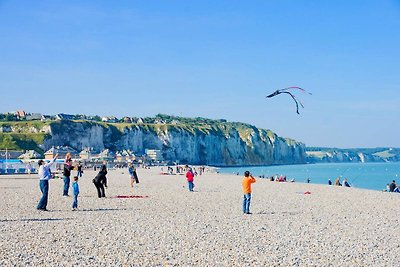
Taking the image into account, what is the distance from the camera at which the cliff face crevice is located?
5404 inches

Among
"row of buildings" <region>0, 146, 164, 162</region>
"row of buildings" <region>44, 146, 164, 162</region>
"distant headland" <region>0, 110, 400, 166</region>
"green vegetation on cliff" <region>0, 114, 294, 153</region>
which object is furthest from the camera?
"distant headland" <region>0, 110, 400, 166</region>

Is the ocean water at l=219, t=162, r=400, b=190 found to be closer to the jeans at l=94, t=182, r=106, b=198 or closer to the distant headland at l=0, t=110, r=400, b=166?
the distant headland at l=0, t=110, r=400, b=166

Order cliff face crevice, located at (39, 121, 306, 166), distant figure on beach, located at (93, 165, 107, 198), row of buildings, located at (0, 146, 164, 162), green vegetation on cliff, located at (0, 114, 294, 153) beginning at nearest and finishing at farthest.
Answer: distant figure on beach, located at (93, 165, 107, 198) → row of buildings, located at (0, 146, 164, 162) → green vegetation on cliff, located at (0, 114, 294, 153) → cliff face crevice, located at (39, 121, 306, 166)

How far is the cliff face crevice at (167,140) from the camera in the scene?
137 m

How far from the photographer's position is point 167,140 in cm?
16212

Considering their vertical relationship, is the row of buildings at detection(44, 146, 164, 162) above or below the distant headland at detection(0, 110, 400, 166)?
below

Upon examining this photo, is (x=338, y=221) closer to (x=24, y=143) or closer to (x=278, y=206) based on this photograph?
(x=278, y=206)

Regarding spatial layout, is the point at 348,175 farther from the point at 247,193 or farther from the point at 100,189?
the point at 247,193

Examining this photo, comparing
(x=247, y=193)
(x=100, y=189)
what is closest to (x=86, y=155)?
(x=100, y=189)

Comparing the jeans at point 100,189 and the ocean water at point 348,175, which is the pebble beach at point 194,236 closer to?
the jeans at point 100,189

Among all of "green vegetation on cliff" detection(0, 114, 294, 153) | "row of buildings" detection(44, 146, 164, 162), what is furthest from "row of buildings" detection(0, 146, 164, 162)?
"green vegetation on cliff" detection(0, 114, 294, 153)

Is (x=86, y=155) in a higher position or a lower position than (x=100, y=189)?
higher

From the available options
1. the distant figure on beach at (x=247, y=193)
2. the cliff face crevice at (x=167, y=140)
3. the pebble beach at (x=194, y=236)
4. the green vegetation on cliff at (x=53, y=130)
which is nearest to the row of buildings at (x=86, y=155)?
the cliff face crevice at (x=167, y=140)

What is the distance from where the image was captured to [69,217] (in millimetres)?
14648
